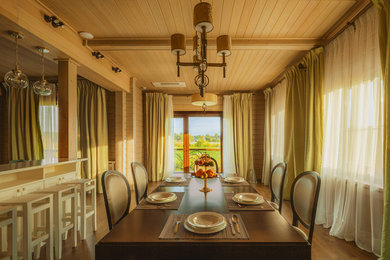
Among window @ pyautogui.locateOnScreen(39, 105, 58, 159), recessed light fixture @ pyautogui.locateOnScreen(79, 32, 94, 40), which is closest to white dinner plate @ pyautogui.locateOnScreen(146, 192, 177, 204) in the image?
recessed light fixture @ pyautogui.locateOnScreen(79, 32, 94, 40)

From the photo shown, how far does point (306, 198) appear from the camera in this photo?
4.97 feet

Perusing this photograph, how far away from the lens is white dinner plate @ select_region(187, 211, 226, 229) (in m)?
1.10

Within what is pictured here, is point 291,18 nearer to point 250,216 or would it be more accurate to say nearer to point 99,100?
point 250,216

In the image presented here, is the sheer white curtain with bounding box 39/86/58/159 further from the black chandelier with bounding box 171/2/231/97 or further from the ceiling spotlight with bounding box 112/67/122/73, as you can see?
the black chandelier with bounding box 171/2/231/97

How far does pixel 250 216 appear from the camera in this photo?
1.32m

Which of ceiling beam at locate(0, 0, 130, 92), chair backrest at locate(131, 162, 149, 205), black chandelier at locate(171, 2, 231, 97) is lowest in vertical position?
chair backrest at locate(131, 162, 149, 205)

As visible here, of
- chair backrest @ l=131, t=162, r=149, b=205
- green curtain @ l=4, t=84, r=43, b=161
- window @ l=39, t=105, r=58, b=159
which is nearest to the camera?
chair backrest @ l=131, t=162, r=149, b=205

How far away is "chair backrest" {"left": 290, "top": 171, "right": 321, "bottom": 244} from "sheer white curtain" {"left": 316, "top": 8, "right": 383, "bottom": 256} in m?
0.88

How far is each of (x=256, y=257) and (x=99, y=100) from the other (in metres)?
4.24

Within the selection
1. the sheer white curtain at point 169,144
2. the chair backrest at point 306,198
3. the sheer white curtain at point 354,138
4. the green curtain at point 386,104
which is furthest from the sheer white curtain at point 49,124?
the green curtain at point 386,104

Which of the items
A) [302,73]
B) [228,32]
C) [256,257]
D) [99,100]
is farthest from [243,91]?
[256,257]

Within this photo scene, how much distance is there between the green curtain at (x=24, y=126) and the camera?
13.8ft

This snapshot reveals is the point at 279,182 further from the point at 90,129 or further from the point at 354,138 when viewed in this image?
the point at 90,129

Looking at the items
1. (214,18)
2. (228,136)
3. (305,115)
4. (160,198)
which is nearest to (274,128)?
(228,136)
